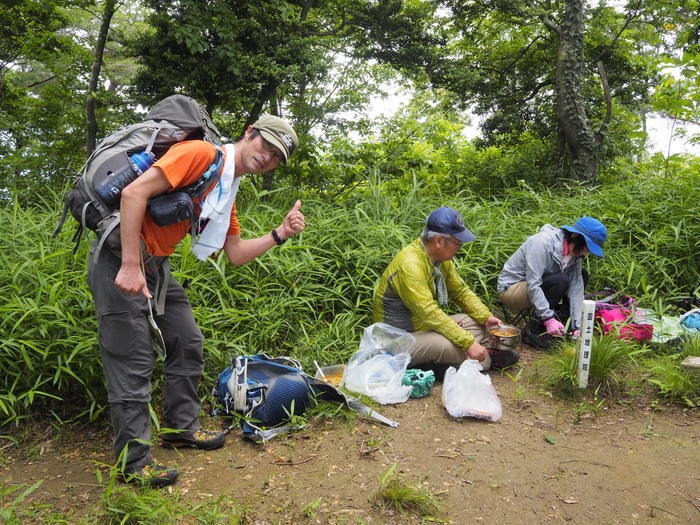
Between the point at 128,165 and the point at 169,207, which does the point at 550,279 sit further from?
the point at 128,165

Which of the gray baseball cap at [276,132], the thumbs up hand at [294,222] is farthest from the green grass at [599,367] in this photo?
the gray baseball cap at [276,132]

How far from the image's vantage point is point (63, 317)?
3086 millimetres

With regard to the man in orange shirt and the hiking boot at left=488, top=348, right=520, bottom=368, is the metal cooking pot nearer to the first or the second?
the hiking boot at left=488, top=348, right=520, bottom=368

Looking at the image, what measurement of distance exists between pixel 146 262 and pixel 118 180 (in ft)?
1.35

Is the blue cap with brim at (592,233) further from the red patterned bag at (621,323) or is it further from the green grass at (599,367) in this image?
the green grass at (599,367)

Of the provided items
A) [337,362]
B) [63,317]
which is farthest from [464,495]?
[63,317]

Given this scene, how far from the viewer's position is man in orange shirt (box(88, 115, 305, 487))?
2.07 meters

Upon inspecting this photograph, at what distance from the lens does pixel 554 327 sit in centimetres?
394

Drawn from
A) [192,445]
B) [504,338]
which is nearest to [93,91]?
[192,445]

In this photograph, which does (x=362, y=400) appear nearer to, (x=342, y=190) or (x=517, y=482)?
(x=517, y=482)

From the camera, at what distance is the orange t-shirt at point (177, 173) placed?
2074 millimetres

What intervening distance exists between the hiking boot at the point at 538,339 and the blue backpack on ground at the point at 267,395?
1648 mm

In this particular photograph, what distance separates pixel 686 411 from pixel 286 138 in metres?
2.81

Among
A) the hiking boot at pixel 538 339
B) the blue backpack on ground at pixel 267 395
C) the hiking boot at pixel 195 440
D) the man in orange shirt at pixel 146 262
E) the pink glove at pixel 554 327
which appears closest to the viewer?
the man in orange shirt at pixel 146 262
